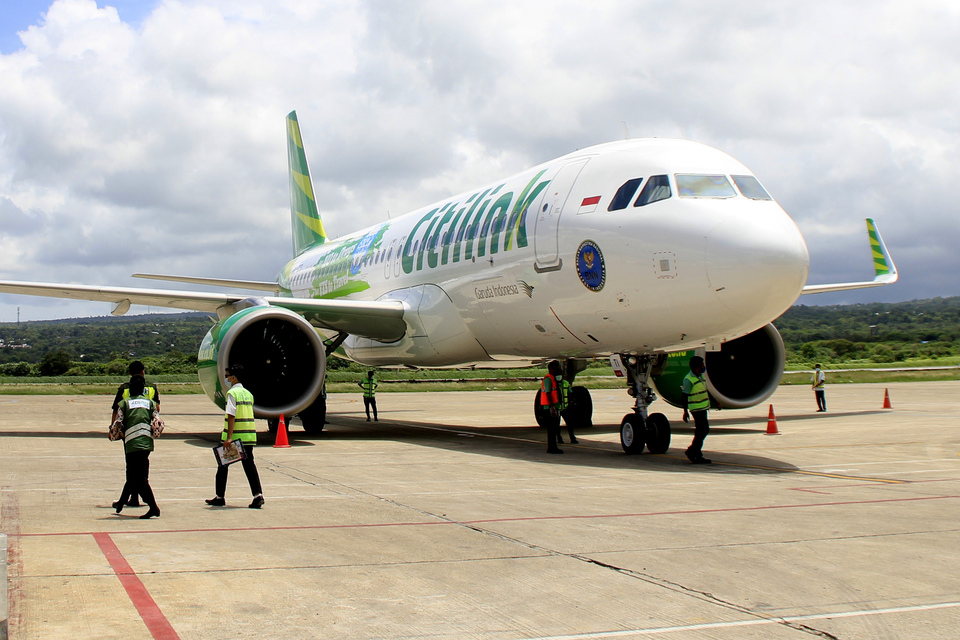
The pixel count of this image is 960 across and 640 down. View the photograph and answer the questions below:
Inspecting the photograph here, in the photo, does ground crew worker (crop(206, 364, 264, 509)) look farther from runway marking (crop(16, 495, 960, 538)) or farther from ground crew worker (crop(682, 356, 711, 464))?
ground crew worker (crop(682, 356, 711, 464))

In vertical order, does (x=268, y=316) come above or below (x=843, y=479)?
above

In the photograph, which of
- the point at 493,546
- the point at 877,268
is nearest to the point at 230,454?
the point at 493,546

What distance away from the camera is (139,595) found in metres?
4.88

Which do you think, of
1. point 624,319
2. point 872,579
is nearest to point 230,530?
point 872,579

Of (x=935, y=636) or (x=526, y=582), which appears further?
(x=526, y=582)

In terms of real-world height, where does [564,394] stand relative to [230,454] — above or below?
above

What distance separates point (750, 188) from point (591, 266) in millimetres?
2174

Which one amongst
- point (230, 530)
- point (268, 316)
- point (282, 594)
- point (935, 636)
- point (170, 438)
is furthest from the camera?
point (170, 438)

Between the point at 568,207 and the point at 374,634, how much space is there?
28.9 ft

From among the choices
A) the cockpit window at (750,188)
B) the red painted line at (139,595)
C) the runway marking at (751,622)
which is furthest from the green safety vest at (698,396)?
the red painted line at (139,595)

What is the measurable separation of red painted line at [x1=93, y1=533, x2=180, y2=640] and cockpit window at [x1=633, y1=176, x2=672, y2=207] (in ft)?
24.0

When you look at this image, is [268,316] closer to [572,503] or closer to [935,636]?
[572,503]

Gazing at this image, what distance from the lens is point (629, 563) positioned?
5.88 meters

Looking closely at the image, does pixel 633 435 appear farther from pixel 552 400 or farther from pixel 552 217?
pixel 552 217
